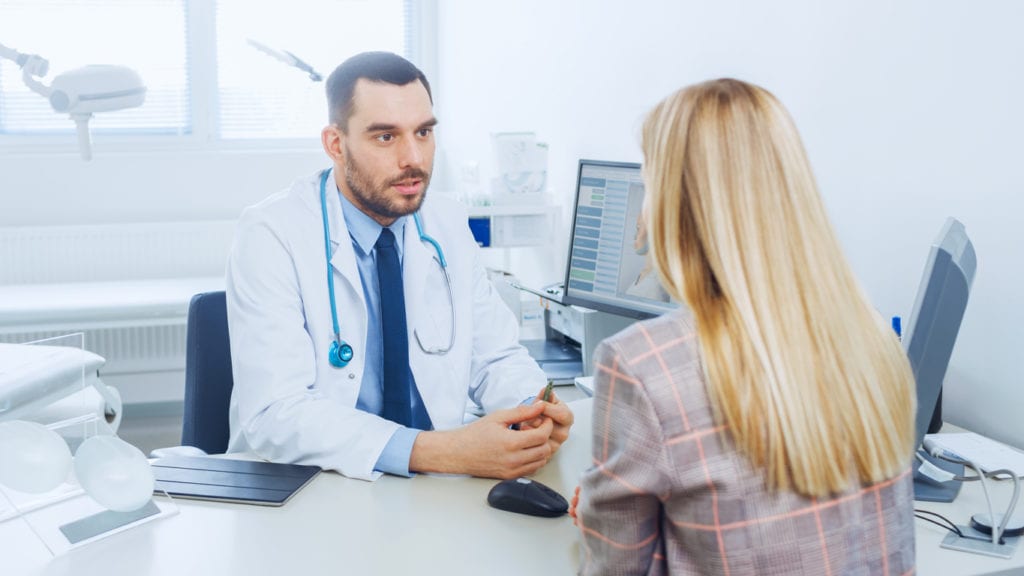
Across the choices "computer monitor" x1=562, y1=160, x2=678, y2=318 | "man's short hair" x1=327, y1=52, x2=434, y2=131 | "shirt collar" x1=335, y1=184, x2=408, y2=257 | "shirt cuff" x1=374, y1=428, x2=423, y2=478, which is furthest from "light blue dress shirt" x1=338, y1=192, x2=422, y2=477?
"computer monitor" x1=562, y1=160, x2=678, y2=318

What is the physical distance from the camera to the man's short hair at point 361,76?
1.73m

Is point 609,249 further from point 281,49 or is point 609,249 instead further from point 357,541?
point 281,49

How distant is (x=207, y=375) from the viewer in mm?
1726

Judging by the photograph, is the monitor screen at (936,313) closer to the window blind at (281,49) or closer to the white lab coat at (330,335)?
the white lab coat at (330,335)

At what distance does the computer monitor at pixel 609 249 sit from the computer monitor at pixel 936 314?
0.73m

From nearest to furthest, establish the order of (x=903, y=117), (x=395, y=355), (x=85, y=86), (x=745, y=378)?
(x=745, y=378), (x=903, y=117), (x=395, y=355), (x=85, y=86)

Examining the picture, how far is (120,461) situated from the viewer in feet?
4.03

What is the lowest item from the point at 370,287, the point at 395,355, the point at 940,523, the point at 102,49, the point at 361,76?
the point at 940,523

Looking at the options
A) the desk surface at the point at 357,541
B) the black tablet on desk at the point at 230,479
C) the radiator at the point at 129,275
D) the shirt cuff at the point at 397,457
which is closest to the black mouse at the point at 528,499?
the desk surface at the point at 357,541

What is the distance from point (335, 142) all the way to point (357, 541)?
86cm

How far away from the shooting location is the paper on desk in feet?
4.40

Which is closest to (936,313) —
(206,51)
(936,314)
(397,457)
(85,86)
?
(936,314)

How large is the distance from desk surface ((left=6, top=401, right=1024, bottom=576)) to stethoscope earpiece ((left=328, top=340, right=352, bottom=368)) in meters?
0.32

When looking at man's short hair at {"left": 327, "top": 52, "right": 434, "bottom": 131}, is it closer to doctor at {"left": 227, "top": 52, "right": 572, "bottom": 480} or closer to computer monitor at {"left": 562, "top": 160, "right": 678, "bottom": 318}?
doctor at {"left": 227, "top": 52, "right": 572, "bottom": 480}
